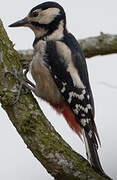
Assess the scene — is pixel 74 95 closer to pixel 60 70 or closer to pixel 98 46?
pixel 60 70

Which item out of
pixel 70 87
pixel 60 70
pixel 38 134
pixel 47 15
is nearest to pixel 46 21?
pixel 47 15

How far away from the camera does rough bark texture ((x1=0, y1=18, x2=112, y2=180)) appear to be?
236cm

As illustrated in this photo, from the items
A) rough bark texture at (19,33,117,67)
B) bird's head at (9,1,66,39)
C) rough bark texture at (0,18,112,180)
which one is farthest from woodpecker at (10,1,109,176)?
rough bark texture at (0,18,112,180)

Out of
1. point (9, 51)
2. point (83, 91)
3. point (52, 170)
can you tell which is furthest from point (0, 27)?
point (52, 170)

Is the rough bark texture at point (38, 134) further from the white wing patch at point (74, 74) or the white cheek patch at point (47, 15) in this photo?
the white cheek patch at point (47, 15)

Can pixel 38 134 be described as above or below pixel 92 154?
above

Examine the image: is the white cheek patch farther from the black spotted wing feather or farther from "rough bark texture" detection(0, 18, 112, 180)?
"rough bark texture" detection(0, 18, 112, 180)

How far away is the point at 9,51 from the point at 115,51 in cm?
110

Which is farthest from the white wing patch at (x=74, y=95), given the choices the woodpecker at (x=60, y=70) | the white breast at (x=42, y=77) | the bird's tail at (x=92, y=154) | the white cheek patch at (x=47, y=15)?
the white cheek patch at (x=47, y=15)

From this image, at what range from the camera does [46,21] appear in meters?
3.11

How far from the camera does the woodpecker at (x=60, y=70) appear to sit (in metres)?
2.94

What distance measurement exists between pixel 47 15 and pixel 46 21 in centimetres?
5

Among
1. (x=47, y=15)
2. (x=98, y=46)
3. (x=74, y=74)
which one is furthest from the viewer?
(x=98, y=46)

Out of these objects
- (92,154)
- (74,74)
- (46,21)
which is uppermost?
(46,21)
